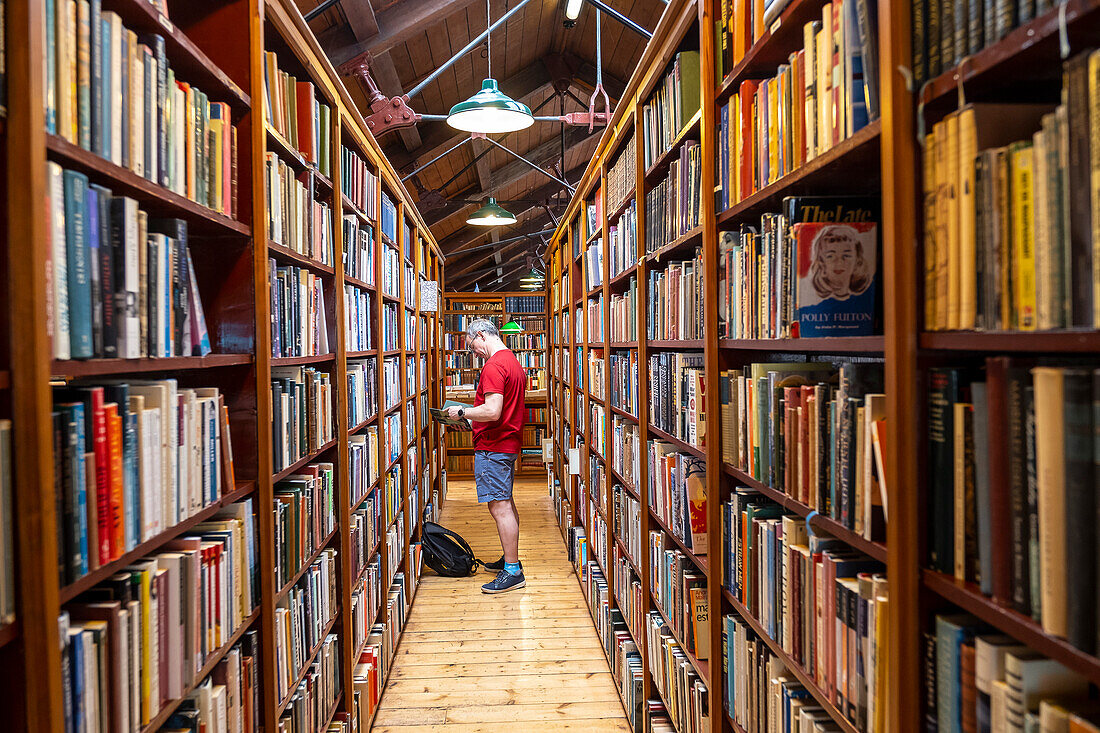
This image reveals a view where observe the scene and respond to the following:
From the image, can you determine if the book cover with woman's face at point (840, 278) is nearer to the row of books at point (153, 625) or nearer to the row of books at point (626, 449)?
the row of books at point (153, 625)

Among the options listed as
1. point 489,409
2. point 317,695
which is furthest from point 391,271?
point 317,695

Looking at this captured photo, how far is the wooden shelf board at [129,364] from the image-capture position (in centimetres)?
96

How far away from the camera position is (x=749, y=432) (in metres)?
1.62

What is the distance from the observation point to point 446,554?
190 inches

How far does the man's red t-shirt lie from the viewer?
4336mm

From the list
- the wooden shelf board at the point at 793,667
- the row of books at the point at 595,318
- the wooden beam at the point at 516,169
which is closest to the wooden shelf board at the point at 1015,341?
the wooden shelf board at the point at 793,667

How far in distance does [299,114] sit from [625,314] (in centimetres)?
163

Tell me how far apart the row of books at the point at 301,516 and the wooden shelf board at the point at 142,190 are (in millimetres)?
759

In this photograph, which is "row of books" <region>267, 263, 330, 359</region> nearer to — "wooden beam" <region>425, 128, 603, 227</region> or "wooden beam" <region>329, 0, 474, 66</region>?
"wooden beam" <region>329, 0, 474, 66</region>

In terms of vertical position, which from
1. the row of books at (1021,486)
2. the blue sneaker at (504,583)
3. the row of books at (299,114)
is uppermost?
the row of books at (299,114)

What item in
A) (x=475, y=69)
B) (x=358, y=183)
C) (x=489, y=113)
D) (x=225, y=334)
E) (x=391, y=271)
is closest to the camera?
(x=225, y=334)

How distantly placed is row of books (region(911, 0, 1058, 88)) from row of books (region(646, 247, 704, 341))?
0.98m

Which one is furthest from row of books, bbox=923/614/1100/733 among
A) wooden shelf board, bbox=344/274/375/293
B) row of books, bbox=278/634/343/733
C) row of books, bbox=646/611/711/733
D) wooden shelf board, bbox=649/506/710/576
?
wooden shelf board, bbox=344/274/375/293

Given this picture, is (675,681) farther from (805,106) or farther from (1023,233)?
(1023,233)
